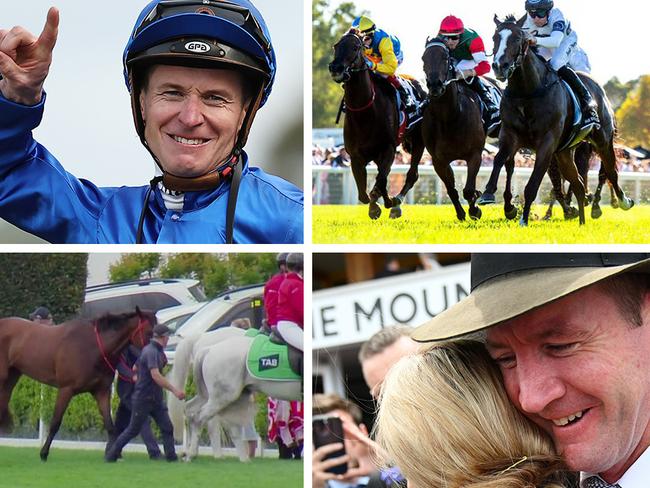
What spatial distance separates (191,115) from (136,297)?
56cm

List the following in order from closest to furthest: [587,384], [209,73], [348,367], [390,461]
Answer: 1. [587,384]
2. [390,461]
3. [209,73]
4. [348,367]

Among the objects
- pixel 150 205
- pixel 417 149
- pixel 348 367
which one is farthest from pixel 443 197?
pixel 150 205

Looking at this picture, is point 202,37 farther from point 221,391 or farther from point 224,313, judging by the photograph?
point 221,391

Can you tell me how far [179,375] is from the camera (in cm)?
267

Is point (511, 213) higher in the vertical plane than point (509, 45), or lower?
lower

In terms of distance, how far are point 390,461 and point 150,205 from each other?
1182 millimetres

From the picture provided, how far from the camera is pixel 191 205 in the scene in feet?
8.56

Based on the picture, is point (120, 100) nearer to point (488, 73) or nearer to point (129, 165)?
point (129, 165)

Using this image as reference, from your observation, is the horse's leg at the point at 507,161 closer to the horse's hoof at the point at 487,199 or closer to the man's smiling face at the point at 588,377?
the horse's hoof at the point at 487,199

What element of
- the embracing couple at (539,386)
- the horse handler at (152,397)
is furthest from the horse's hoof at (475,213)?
the embracing couple at (539,386)

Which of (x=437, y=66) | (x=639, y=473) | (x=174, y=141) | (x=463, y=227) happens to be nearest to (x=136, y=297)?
(x=174, y=141)

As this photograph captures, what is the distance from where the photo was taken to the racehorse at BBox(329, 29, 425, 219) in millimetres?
2680

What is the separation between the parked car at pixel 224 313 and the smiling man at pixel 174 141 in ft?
0.55

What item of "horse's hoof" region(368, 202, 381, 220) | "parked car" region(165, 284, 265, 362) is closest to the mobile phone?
"parked car" region(165, 284, 265, 362)
